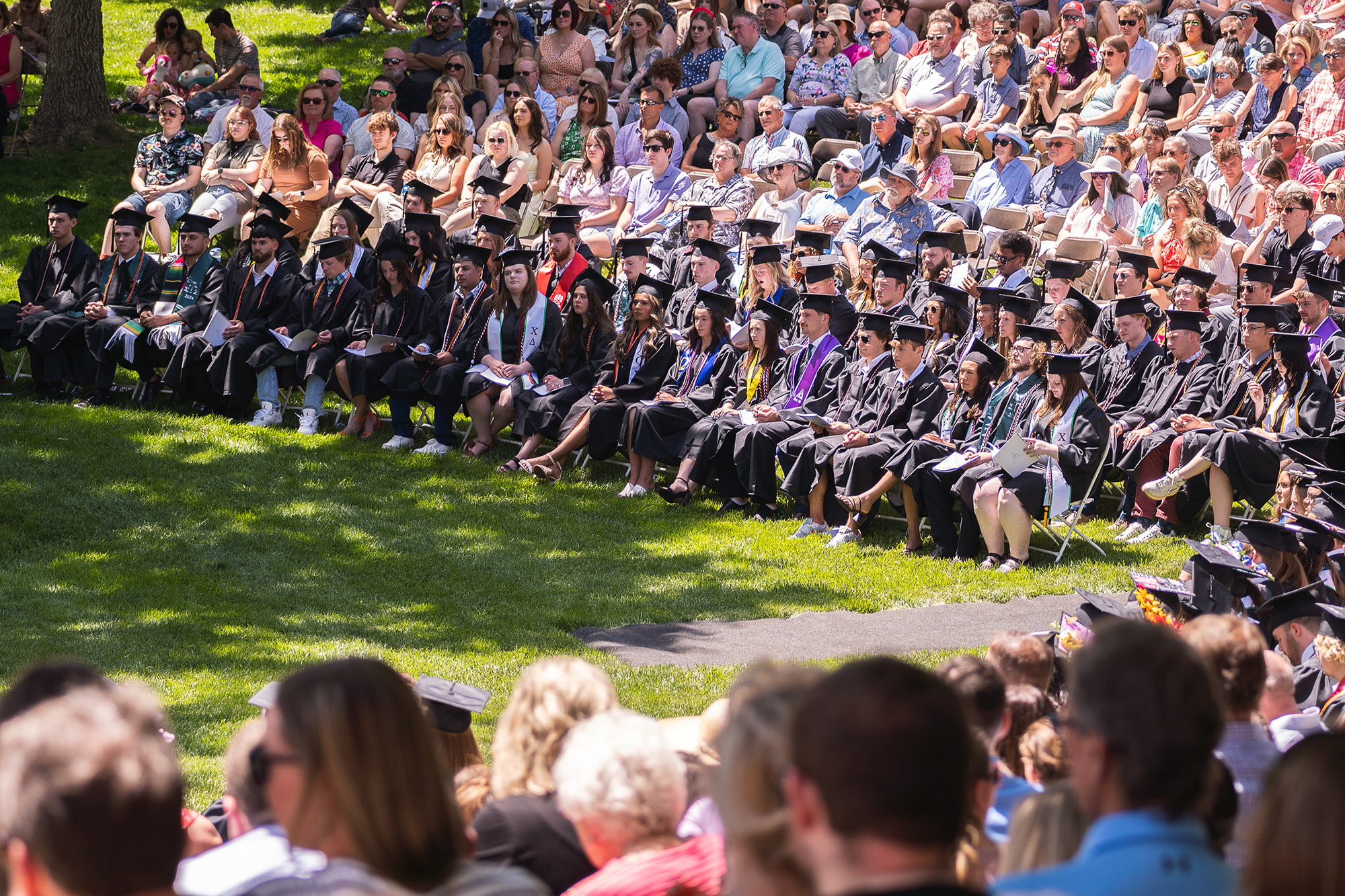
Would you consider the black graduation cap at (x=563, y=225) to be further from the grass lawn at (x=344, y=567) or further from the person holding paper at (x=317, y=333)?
the grass lawn at (x=344, y=567)

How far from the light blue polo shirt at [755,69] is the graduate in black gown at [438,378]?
4610mm

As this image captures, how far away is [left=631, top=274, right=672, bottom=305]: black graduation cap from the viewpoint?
12.2m

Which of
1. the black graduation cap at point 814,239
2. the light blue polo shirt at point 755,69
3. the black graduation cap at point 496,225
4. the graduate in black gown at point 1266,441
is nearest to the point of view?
the graduate in black gown at point 1266,441

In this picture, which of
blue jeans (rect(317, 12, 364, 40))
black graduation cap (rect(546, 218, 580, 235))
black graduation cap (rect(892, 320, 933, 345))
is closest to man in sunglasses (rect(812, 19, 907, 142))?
black graduation cap (rect(546, 218, 580, 235))

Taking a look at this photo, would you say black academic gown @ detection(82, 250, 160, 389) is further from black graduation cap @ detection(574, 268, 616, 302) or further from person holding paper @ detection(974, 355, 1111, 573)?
person holding paper @ detection(974, 355, 1111, 573)

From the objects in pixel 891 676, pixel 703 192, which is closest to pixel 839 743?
pixel 891 676

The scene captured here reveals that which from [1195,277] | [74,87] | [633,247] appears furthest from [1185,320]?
[74,87]

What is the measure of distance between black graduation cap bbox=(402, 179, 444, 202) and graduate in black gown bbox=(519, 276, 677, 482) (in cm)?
287

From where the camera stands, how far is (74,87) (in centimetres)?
1747

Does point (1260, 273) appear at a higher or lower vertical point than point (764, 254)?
higher

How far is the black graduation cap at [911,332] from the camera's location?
10.8 meters

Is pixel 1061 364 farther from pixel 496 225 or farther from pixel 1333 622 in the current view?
pixel 496 225

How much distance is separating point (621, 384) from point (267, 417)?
3123 millimetres

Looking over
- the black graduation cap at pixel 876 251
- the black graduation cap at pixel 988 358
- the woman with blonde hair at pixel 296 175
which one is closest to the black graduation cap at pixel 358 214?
the woman with blonde hair at pixel 296 175
